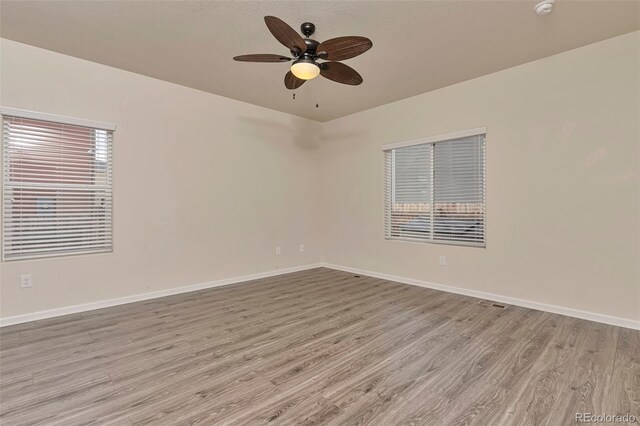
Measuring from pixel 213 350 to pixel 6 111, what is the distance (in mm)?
3129

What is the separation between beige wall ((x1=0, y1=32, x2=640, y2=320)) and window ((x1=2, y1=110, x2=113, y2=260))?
5.9 inches

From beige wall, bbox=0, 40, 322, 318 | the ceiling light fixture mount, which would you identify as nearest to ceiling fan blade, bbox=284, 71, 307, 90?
beige wall, bbox=0, 40, 322, 318

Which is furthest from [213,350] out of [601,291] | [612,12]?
[612,12]

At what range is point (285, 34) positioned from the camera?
2242 millimetres

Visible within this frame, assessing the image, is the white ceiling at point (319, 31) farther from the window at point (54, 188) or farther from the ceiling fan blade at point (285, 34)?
the window at point (54, 188)

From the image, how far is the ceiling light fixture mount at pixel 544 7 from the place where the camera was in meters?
2.41

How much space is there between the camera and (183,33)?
9.41ft

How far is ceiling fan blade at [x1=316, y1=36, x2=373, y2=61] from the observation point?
88.5 inches

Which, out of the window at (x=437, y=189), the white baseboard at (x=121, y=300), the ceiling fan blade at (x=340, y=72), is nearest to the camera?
the ceiling fan blade at (x=340, y=72)

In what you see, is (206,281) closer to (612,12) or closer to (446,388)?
(446,388)

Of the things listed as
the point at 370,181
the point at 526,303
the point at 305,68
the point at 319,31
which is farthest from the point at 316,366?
the point at 370,181

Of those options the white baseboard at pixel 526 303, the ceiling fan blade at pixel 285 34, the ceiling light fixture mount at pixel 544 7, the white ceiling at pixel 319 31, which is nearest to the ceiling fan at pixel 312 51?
the ceiling fan blade at pixel 285 34

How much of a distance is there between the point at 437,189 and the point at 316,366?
3.13 m

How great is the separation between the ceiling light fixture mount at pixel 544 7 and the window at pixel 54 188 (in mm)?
4466
